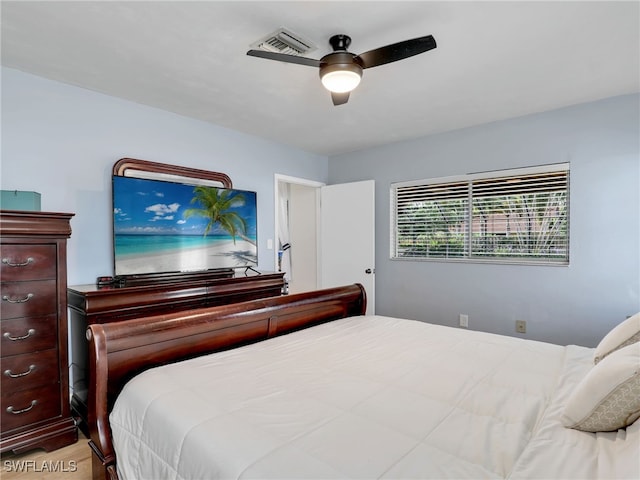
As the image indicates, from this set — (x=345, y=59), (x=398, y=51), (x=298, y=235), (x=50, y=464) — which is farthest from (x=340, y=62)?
(x=298, y=235)

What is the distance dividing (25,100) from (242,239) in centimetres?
199

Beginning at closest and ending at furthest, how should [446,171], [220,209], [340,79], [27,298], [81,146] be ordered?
[340,79], [27,298], [81,146], [220,209], [446,171]

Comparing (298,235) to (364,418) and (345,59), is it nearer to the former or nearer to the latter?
(345,59)

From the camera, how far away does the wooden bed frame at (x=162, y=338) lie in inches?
57.9

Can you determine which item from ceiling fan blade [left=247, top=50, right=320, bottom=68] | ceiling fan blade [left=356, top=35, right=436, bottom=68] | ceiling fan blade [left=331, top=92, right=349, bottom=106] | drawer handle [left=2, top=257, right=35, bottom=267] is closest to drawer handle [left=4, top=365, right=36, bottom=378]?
drawer handle [left=2, top=257, right=35, bottom=267]

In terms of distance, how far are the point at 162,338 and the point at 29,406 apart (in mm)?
1195

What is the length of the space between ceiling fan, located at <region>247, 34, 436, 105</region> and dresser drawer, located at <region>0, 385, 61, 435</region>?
2.37 metres

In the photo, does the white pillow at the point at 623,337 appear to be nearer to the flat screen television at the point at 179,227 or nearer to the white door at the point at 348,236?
the white door at the point at 348,236

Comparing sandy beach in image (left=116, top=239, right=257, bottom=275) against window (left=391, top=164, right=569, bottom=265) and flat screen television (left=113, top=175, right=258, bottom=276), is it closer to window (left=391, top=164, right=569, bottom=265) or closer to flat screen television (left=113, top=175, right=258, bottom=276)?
flat screen television (left=113, top=175, right=258, bottom=276)

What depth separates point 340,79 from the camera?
6.56 ft

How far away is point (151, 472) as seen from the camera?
123 centimetres

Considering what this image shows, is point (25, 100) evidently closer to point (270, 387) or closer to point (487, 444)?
point (270, 387)

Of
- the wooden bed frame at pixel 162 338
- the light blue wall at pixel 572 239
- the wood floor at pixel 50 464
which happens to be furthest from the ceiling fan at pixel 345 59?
the wood floor at pixel 50 464

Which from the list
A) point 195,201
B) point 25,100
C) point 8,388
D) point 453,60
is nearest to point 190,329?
point 8,388
